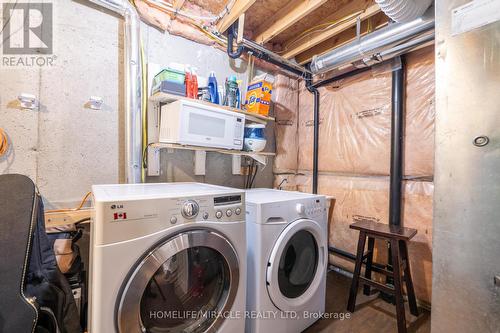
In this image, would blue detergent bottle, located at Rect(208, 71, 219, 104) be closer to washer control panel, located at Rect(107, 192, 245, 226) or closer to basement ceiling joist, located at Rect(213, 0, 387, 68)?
basement ceiling joist, located at Rect(213, 0, 387, 68)

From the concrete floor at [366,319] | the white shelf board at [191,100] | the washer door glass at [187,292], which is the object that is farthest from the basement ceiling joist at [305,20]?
the concrete floor at [366,319]

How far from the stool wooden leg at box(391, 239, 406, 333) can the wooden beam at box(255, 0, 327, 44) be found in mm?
1770

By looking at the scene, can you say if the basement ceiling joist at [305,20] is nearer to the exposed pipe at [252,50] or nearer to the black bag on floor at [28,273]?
the exposed pipe at [252,50]

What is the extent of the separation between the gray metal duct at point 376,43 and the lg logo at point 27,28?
80.2 inches

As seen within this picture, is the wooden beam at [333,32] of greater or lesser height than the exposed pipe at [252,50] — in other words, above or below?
above

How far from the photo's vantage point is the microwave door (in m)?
1.55

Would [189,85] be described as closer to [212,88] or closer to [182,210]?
[212,88]

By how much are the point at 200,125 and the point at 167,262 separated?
0.95 m

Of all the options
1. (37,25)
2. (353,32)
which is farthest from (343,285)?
(37,25)

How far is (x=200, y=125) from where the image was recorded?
162 centimetres

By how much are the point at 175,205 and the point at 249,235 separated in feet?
1.76

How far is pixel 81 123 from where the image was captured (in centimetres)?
151

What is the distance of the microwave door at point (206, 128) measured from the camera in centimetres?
155

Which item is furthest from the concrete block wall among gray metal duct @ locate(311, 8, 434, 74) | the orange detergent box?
gray metal duct @ locate(311, 8, 434, 74)
